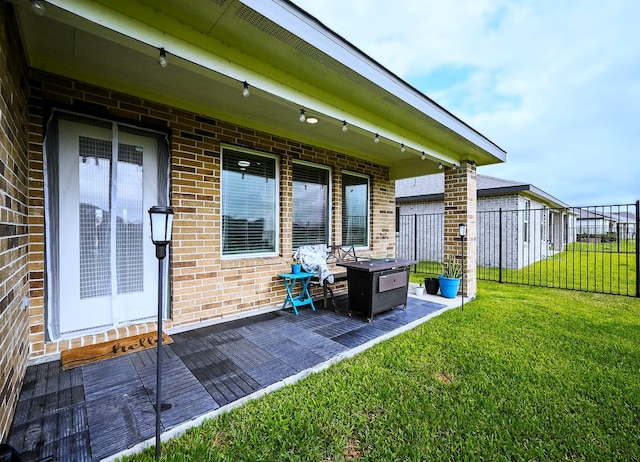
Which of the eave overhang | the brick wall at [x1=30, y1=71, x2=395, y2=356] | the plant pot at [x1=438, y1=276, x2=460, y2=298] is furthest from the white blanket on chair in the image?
the plant pot at [x1=438, y1=276, x2=460, y2=298]

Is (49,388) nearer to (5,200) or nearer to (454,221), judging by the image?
(5,200)

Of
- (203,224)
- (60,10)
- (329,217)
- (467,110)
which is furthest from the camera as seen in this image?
(467,110)

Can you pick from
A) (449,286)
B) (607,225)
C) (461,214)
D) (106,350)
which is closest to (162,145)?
(106,350)

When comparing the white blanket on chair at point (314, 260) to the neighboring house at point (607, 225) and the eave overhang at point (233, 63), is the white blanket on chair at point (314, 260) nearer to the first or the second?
the eave overhang at point (233, 63)

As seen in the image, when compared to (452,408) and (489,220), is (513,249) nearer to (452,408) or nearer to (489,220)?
(489,220)

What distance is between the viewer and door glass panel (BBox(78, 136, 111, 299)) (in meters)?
2.83

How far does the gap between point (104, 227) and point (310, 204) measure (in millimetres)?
2947

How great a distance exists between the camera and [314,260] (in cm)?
443

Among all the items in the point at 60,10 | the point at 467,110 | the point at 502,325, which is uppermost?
the point at 467,110

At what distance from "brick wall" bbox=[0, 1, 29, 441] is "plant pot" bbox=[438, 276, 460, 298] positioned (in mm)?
5378

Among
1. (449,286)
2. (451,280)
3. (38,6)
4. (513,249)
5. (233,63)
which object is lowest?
(449,286)

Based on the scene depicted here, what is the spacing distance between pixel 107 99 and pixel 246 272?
2.54m

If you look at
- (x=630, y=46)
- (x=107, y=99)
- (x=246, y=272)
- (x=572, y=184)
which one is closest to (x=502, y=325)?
(x=246, y=272)

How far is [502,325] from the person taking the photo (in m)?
3.78
